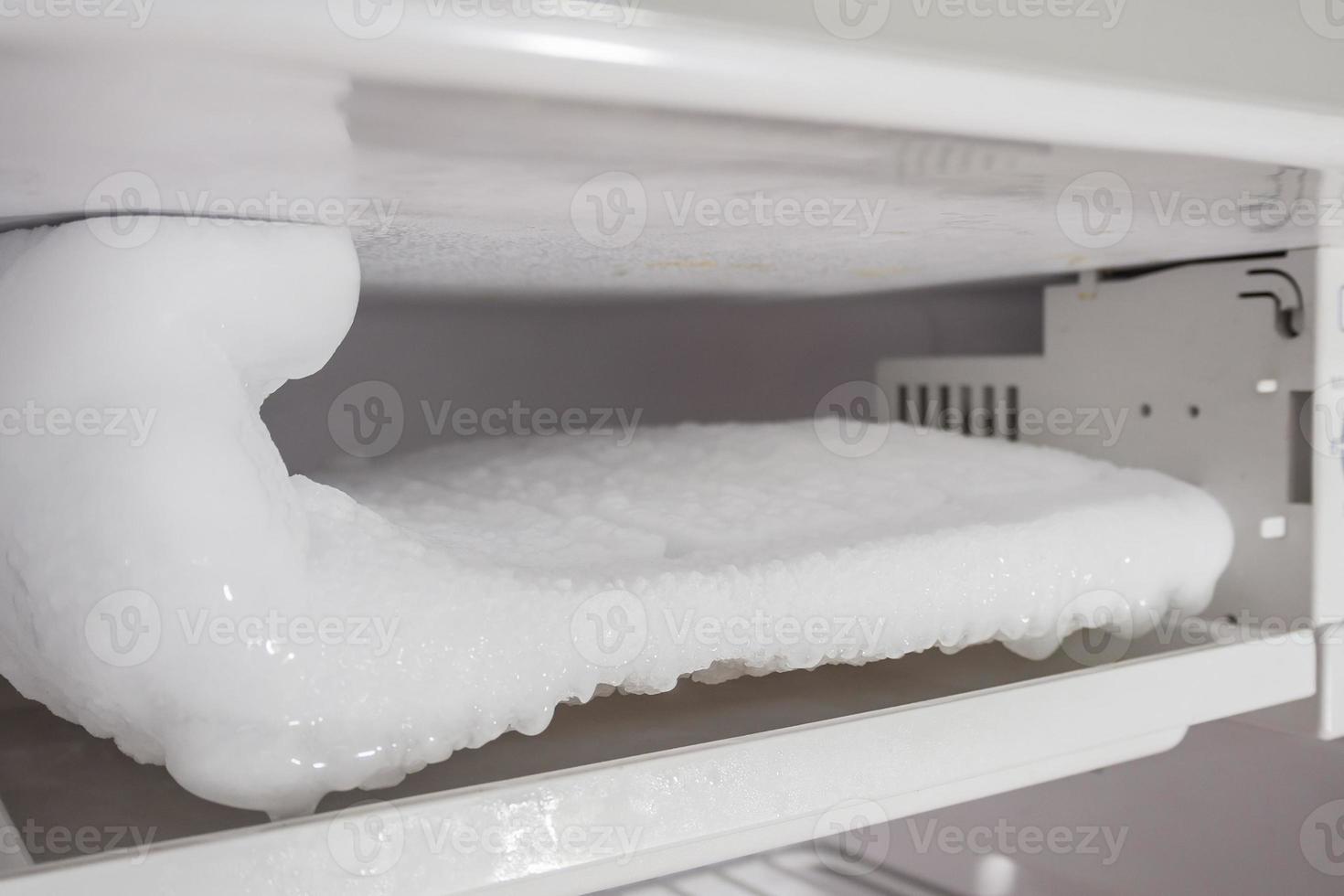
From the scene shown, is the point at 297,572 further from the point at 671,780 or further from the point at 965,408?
the point at 965,408

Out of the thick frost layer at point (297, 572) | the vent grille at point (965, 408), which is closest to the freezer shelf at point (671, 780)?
the thick frost layer at point (297, 572)

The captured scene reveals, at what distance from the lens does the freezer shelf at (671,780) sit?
0.35 meters

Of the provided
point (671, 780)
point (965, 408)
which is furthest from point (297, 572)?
point (965, 408)

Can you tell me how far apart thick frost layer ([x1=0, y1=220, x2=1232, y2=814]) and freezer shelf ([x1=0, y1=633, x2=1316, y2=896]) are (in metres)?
0.03

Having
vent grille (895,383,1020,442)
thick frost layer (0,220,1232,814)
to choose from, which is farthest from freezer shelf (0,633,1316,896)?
vent grille (895,383,1020,442)

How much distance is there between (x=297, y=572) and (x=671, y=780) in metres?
0.16

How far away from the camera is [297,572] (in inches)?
15.4

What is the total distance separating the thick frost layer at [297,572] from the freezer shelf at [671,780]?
28 millimetres

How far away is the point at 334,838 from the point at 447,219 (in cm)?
25

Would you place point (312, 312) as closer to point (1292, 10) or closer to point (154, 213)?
point (154, 213)

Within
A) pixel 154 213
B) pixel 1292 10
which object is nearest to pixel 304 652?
pixel 154 213

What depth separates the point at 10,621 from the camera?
15.0 inches

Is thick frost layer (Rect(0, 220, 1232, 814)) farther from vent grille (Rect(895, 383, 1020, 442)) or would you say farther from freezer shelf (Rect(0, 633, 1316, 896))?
vent grille (Rect(895, 383, 1020, 442))

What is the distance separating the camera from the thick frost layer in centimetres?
36
